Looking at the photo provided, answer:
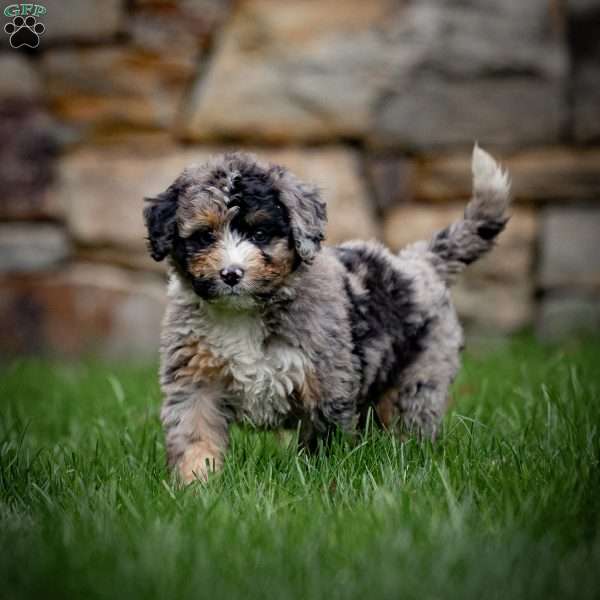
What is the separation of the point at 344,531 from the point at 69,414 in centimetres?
274

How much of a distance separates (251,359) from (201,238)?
1.52ft

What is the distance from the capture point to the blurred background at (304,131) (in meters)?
6.59

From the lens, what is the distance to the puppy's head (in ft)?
10.8

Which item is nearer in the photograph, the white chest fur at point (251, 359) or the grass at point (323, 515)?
the grass at point (323, 515)

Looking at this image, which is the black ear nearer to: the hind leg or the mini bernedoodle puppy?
the mini bernedoodle puppy

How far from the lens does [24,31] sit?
663cm

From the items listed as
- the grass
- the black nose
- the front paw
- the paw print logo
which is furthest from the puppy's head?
the paw print logo

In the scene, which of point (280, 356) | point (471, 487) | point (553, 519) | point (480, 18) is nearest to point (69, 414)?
point (280, 356)

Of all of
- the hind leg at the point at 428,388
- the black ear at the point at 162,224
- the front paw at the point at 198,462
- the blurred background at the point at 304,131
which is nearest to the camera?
the front paw at the point at 198,462

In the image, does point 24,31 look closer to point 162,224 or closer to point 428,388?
point 162,224

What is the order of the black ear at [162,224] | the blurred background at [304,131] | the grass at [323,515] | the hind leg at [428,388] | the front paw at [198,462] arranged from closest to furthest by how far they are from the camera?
the grass at [323,515], the front paw at [198,462], the black ear at [162,224], the hind leg at [428,388], the blurred background at [304,131]

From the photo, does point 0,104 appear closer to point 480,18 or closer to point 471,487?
point 480,18

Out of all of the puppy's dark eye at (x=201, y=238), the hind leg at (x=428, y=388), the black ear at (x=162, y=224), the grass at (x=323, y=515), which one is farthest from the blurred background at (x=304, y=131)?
the puppy's dark eye at (x=201, y=238)

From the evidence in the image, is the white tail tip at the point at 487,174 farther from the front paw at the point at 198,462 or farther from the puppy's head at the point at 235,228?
the front paw at the point at 198,462
